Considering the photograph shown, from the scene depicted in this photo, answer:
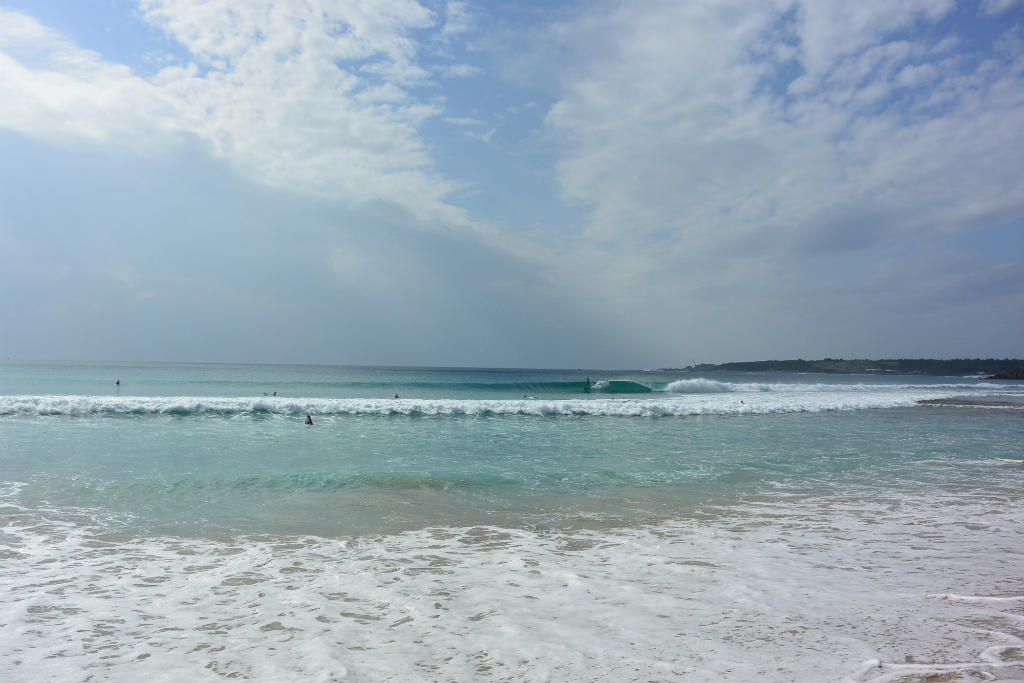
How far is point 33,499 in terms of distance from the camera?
383 inches

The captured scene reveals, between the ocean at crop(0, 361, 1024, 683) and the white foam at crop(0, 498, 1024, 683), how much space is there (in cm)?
3

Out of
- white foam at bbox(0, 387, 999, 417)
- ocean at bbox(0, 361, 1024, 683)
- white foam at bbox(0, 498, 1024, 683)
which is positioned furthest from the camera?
white foam at bbox(0, 387, 999, 417)

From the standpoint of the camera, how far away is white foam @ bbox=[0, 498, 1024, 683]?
4.19 meters

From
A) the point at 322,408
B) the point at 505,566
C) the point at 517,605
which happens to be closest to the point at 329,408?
the point at 322,408

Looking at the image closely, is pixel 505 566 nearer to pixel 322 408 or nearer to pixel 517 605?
pixel 517 605

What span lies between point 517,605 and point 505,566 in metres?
Result: 1.18

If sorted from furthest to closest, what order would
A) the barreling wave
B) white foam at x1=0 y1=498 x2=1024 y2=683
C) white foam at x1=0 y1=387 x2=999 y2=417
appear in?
white foam at x1=0 y1=387 x2=999 y2=417 → the barreling wave → white foam at x1=0 y1=498 x2=1024 y2=683

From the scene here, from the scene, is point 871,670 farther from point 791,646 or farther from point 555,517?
point 555,517

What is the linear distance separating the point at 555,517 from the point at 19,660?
21.3 feet

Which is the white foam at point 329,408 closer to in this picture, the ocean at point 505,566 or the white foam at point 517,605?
the ocean at point 505,566

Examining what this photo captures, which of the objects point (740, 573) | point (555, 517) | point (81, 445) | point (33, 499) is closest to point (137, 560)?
point (33, 499)

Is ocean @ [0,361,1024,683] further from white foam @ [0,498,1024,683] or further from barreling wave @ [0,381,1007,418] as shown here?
barreling wave @ [0,381,1007,418]

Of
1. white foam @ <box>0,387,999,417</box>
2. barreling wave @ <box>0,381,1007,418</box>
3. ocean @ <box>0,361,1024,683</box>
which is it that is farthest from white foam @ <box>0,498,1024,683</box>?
white foam @ <box>0,387,999,417</box>

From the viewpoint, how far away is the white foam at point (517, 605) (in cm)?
419
